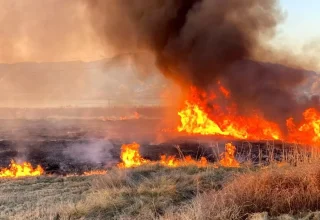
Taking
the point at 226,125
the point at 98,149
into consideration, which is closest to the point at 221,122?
the point at 226,125

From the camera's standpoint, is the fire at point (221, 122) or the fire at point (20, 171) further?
the fire at point (221, 122)

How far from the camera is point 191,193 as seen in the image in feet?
25.9

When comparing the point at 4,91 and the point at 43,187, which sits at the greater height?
the point at 4,91

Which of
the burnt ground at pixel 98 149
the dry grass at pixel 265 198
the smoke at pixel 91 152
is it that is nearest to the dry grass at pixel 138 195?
the dry grass at pixel 265 198

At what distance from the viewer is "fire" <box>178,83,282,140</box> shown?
24375 millimetres

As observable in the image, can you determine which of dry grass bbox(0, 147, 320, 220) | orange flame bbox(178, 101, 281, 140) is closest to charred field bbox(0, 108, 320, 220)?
dry grass bbox(0, 147, 320, 220)

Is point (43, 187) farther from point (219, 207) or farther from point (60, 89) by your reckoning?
point (60, 89)

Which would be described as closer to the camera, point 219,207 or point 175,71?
point 219,207

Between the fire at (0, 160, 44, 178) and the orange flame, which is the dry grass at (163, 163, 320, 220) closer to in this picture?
the fire at (0, 160, 44, 178)

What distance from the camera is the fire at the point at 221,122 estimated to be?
24375 millimetres

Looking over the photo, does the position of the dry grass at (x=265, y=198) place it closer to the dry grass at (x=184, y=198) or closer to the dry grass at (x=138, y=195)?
the dry grass at (x=184, y=198)

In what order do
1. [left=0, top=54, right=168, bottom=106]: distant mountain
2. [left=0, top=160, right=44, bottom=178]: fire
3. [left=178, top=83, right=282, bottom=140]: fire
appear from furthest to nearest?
[left=0, top=54, right=168, bottom=106]: distant mountain
[left=178, top=83, right=282, bottom=140]: fire
[left=0, top=160, right=44, bottom=178]: fire

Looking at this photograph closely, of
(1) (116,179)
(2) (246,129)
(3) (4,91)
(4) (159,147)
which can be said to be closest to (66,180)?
(1) (116,179)

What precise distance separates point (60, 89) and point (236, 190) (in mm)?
117159
